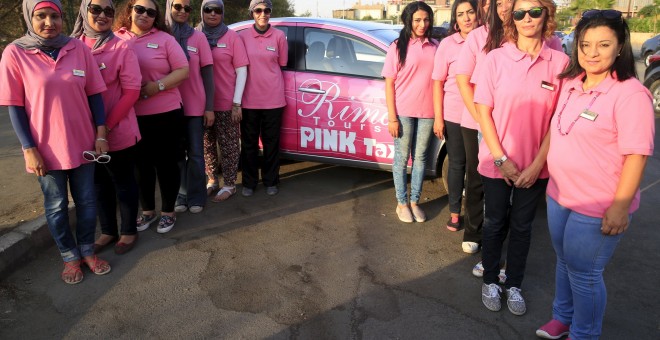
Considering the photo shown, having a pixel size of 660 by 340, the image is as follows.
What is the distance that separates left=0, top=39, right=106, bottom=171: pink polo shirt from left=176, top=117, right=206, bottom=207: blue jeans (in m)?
1.15

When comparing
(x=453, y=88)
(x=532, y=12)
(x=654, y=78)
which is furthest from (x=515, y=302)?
(x=654, y=78)

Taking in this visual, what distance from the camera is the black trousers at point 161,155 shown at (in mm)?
3883

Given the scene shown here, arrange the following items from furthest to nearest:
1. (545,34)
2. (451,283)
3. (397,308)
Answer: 1. (451,283)
2. (397,308)
3. (545,34)

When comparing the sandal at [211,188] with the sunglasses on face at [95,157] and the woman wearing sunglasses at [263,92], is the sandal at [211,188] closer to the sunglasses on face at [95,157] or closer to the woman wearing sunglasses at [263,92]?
the woman wearing sunglasses at [263,92]

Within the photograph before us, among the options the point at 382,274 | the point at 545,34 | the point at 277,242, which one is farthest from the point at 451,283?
the point at 545,34

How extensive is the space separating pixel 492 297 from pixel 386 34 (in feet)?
9.14

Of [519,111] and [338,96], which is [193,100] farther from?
[519,111]

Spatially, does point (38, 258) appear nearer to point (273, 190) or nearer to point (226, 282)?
point (226, 282)

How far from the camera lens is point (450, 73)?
3590 millimetres

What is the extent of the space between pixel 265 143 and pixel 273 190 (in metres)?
0.49

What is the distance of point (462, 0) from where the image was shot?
3531mm

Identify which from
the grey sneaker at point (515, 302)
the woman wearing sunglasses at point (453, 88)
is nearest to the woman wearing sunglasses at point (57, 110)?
the woman wearing sunglasses at point (453, 88)

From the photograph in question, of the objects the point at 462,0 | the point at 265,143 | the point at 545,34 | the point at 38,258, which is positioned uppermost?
the point at 462,0

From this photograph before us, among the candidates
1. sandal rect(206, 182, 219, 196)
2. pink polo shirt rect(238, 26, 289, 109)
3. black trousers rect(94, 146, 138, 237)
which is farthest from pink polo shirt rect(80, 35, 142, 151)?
sandal rect(206, 182, 219, 196)
